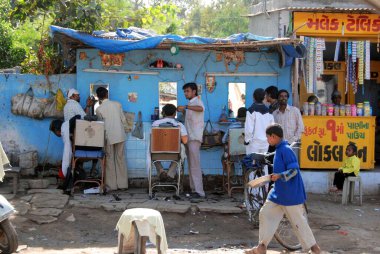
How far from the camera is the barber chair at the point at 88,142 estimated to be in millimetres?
10531

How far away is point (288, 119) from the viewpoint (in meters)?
11.0

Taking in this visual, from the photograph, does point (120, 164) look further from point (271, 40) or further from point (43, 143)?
point (271, 40)

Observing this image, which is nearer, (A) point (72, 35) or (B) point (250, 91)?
(A) point (72, 35)

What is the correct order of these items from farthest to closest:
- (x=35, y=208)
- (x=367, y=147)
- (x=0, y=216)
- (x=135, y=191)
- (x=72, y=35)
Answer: (x=367, y=147) → (x=135, y=191) → (x=72, y=35) → (x=35, y=208) → (x=0, y=216)

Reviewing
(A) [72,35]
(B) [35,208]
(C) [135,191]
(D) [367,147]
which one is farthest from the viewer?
(D) [367,147]

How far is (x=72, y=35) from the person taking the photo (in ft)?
34.3

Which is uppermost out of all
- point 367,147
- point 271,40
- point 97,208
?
point 271,40

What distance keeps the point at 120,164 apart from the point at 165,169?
87cm

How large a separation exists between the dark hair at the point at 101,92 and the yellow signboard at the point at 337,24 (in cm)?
389

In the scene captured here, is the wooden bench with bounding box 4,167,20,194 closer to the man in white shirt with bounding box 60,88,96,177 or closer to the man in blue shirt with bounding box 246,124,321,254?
the man in white shirt with bounding box 60,88,96,177

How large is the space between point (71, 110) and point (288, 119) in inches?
150

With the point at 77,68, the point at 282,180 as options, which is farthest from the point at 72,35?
the point at 282,180

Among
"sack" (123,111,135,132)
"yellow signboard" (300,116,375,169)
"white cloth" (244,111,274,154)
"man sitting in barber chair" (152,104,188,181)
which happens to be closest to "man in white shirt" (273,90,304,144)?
"white cloth" (244,111,274,154)

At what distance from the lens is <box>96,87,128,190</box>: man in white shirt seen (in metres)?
11.0
